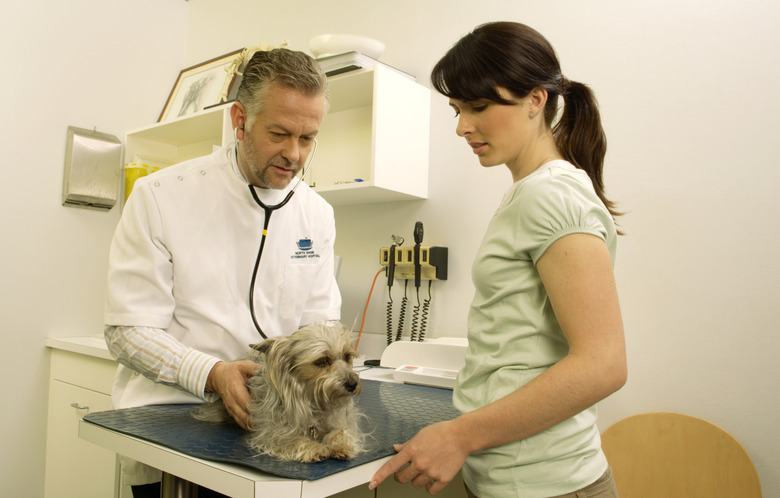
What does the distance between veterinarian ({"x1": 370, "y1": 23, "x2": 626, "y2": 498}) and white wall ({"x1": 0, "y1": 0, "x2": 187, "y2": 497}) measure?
2.63 metres

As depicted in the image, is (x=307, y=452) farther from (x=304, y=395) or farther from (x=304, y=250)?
(x=304, y=250)

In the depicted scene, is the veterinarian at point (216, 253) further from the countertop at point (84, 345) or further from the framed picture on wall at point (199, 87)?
the framed picture on wall at point (199, 87)

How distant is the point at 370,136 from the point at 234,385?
1.61 metres

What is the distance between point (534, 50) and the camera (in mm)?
991

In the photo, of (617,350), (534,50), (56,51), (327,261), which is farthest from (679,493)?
(56,51)

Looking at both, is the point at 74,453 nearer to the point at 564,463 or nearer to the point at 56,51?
the point at 56,51

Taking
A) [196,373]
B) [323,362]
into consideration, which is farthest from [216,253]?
[323,362]

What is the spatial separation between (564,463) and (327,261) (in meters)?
0.99

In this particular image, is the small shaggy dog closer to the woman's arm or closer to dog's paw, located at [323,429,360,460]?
dog's paw, located at [323,429,360,460]

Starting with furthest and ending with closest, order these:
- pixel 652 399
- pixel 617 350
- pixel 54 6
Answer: pixel 54 6 → pixel 652 399 → pixel 617 350

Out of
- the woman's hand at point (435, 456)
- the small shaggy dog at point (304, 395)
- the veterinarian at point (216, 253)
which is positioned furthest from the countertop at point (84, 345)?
the woman's hand at point (435, 456)

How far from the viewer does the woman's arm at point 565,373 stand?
815 mm

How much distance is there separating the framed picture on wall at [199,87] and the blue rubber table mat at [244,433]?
7.06 ft

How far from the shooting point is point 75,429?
2.67m
